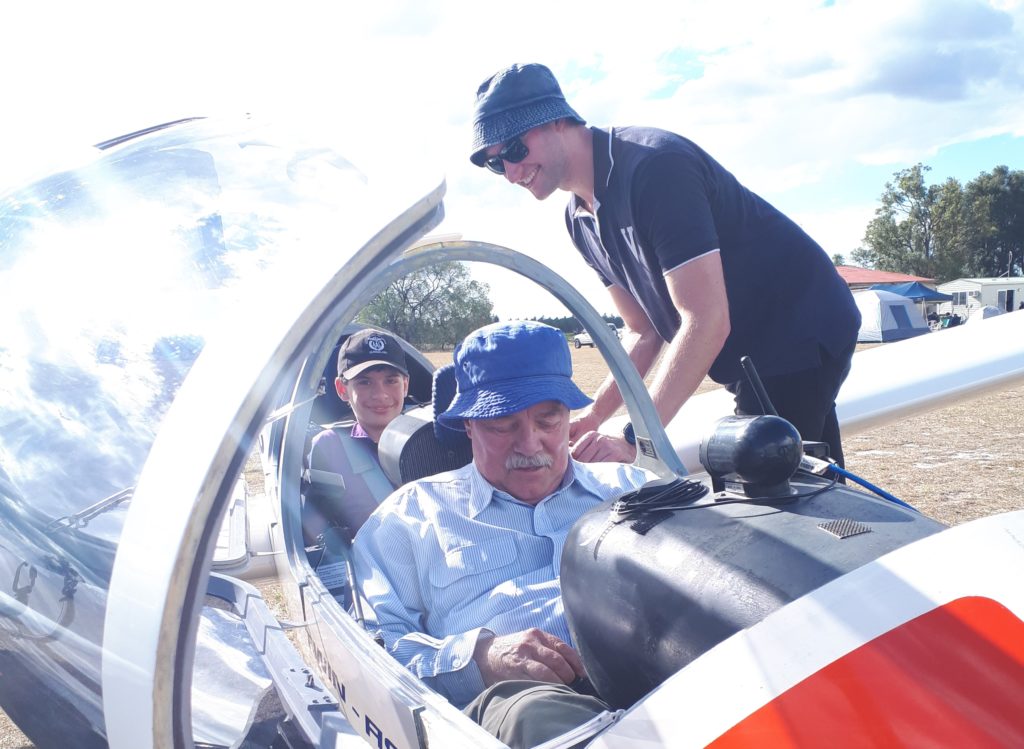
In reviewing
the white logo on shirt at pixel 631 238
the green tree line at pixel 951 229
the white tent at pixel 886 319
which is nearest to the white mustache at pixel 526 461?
the white logo on shirt at pixel 631 238

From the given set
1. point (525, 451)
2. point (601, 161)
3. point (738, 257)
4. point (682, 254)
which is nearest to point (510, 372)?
point (525, 451)

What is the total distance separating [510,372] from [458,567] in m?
0.44

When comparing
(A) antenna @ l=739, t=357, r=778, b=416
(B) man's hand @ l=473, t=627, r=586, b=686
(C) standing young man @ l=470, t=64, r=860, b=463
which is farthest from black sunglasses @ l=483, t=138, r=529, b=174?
(B) man's hand @ l=473, t=627, r=586, b=686

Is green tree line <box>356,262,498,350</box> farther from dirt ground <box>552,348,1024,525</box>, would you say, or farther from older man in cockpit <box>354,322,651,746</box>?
dirt ground <box>552,348,1024,525</box>

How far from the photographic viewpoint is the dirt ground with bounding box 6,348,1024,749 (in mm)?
4672

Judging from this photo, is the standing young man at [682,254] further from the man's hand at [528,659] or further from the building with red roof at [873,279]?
the building with red roof at [873,279]

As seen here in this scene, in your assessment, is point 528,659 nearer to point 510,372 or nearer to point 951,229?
point 510,372

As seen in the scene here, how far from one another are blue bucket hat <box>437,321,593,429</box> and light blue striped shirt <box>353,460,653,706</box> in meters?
0.18

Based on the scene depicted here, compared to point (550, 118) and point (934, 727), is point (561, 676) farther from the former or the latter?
point (550, 118)

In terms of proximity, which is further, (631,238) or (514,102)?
(631,238)

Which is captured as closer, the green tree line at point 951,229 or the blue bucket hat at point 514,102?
the blue bucket hat at point 514,102

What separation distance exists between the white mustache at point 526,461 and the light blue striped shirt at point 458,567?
7 centimetres

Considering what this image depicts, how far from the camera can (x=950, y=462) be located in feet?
19.6

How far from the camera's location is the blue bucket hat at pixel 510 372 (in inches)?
69.3
